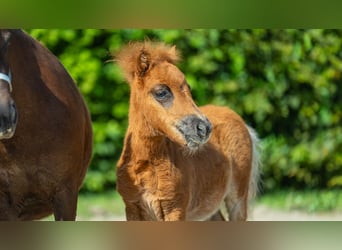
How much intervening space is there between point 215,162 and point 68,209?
2.25 ft

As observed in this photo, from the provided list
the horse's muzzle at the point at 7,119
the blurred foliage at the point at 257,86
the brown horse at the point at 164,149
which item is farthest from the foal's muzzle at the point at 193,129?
the horse's muzzle at the point at 7,119

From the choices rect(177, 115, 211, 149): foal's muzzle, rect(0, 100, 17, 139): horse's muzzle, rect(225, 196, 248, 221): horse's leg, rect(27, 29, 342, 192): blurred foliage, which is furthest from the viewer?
rect(27, 29, 342, 192): blurred foliage

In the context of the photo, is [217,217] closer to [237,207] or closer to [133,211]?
[237,207]

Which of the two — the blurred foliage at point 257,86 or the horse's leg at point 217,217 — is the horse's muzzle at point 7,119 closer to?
the blurred foliage at point 257,86

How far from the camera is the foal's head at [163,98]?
2.52 meters

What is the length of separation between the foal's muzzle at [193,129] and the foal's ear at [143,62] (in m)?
0.28

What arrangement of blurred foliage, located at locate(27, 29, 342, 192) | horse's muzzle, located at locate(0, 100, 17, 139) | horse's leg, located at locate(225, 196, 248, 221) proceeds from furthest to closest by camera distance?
blurred foliage, located at locate(27, 29, 342, 192) → horse's leg, located at locate(225, 196, 248, 221) → horse's muzzle, located at locate(0, 100, 17, 139)

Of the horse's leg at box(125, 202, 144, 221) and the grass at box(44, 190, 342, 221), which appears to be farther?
the grass at box(44, 190, 342, 221)

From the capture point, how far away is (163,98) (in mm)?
2545

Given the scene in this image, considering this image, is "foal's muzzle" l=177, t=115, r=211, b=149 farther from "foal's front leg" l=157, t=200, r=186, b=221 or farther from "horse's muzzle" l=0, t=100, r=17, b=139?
"horse's muzzle" l=0, t=100, r=17, b=139

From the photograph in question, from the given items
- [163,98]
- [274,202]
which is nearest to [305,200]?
[274,202]

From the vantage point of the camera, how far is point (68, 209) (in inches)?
98.3

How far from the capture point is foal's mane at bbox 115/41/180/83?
260cm

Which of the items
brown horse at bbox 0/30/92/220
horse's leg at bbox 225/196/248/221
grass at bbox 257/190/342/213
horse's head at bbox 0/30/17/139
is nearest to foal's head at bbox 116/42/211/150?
brown horse at bbox 0/30/92/220
